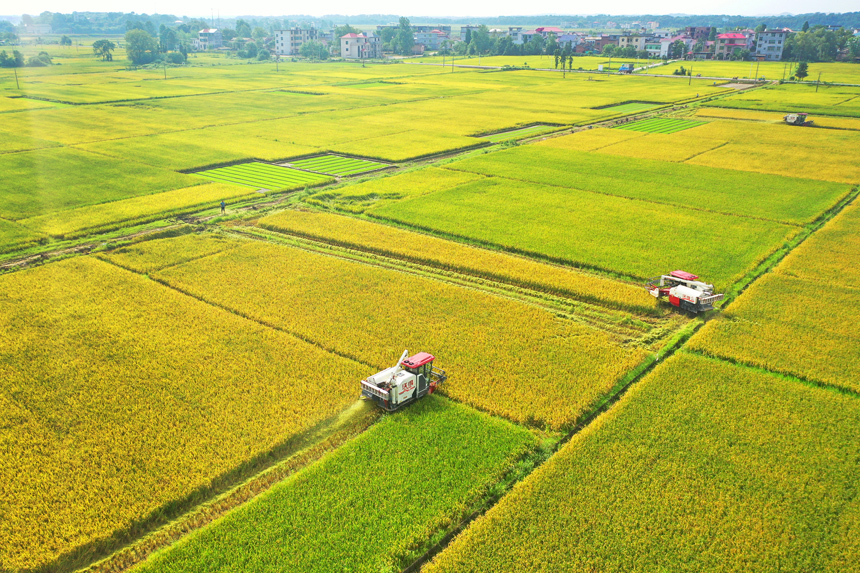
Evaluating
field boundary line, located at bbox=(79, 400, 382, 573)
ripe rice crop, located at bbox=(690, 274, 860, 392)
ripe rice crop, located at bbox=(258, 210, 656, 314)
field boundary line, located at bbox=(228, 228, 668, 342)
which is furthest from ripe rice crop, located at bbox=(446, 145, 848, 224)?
field boundary line, located at bbox=(79, 400, 382, 573)

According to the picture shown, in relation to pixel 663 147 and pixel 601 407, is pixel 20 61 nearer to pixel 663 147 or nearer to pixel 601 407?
pixel 663 147

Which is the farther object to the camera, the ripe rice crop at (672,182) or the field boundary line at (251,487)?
the ripe rice crop at (672,182)

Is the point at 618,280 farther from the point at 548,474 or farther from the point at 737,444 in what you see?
the point at 548,474

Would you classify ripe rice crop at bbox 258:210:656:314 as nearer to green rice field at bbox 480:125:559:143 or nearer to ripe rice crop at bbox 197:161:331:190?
ripe rice crop at bbox 197:161:331:190

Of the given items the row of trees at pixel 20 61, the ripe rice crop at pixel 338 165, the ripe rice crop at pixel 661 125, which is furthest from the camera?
the row of trees at pixel 20 61

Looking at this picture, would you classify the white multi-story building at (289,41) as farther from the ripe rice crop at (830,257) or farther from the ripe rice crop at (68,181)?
the ripe rice crop at (830,257)

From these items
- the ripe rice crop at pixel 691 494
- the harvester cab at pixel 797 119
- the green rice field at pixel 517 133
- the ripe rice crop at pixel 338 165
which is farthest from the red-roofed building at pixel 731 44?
the ripe rice crop at pixel 691 494

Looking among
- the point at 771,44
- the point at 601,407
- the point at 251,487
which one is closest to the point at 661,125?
the point at 601,407
